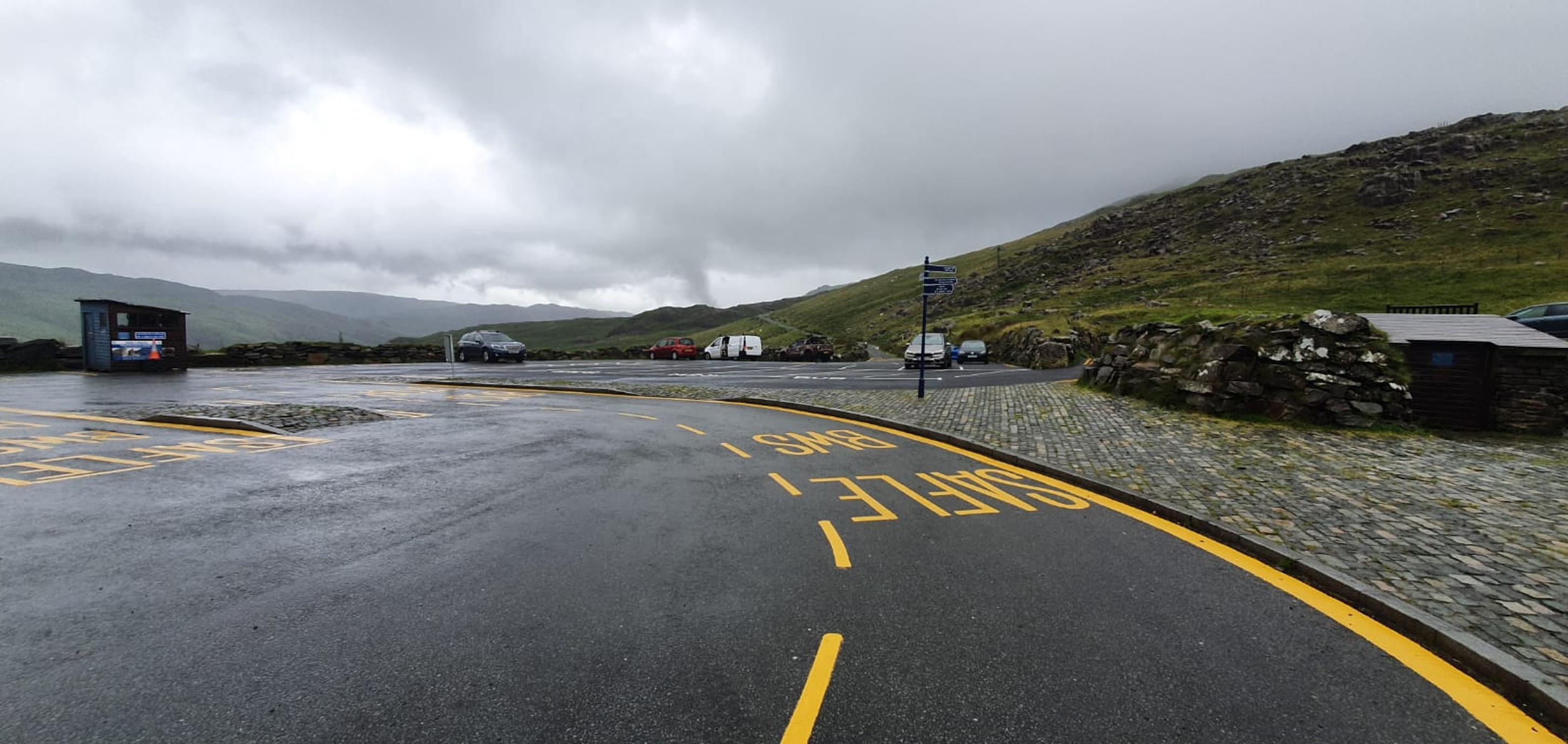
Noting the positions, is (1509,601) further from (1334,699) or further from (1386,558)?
(1334,699)

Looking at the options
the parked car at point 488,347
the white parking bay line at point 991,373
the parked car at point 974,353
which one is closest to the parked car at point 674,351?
the parked car at point 488,347

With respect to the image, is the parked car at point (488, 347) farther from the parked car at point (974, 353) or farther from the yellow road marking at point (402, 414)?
the parked car at point (974, 353)

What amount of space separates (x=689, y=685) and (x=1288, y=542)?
476 cm

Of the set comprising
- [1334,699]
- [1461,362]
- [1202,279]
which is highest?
[1202,279]

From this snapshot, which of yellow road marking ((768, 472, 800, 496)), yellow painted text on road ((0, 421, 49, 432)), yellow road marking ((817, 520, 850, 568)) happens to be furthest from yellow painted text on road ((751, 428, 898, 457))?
yellow painted text on road ((0, 421, 49, 432))

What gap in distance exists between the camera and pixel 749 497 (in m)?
6.11

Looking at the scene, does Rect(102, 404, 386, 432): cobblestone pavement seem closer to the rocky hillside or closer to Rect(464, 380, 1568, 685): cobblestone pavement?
Rect(464, 380, 1568, 685): cobblestone pavement

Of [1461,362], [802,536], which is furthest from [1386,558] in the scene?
[1461,362]

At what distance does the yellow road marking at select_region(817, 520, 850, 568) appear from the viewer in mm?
4359

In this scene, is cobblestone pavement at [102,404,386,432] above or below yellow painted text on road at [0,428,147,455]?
above

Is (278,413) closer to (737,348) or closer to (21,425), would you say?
(21,425)

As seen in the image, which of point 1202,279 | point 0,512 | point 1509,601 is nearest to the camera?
point 1509,601

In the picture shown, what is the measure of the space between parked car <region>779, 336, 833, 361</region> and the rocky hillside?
33.6 ft

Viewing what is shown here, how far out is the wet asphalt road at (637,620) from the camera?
102 inches
